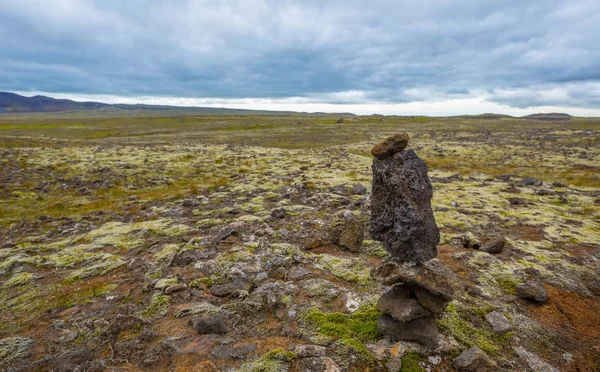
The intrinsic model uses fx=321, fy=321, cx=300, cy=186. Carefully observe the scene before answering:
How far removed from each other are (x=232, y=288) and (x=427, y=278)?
5587 millimetres

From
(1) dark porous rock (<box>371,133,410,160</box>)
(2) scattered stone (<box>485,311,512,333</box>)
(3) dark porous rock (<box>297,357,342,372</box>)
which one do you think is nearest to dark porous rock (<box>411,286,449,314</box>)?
(2) scattered stone (<box>485,311,512,333</box>)

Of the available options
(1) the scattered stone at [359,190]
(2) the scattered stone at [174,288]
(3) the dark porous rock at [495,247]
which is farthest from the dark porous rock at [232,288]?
(1) the scattered stone at [359,190]

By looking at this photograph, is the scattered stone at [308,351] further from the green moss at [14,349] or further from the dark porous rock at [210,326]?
the green moss at [14,349]

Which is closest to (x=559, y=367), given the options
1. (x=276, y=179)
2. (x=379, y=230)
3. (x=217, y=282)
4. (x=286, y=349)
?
(x=379, y=230)

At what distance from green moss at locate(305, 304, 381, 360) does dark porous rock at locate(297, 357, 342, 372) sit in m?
0.78

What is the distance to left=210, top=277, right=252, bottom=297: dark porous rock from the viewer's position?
9.47 meters

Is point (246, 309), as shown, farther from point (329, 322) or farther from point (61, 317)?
point (61, 317)

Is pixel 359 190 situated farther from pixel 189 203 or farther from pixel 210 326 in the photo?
pixel 210 326

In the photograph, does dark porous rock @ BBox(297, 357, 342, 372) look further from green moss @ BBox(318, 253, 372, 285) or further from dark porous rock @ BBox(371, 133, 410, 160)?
dark porous rock @ BBox(371, 133, 410, 160)

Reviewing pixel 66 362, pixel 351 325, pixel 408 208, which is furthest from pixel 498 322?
pixel 66 362

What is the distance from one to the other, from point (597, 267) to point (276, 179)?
21.0 metres

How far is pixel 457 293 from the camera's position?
7.08m

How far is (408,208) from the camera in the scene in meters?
7.30

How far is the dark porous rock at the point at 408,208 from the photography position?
7.27 m
